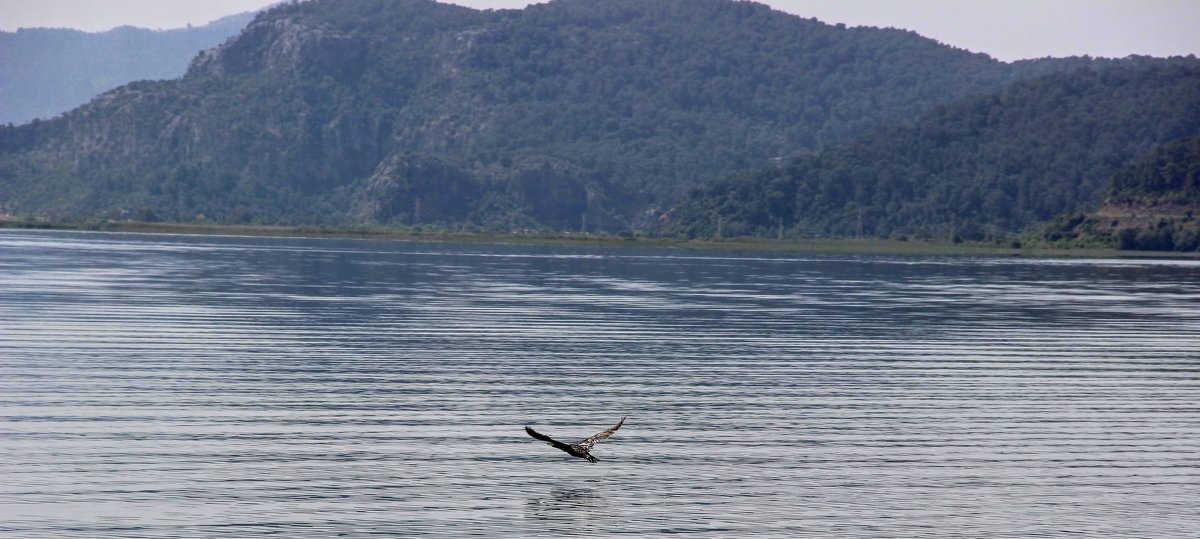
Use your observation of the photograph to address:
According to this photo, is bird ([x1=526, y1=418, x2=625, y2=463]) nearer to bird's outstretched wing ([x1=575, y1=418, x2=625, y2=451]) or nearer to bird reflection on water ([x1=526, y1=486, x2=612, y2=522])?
bird's outstretched wing ([x1=575, y1=418, x2=625, y2=451])

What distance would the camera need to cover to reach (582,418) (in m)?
28.2

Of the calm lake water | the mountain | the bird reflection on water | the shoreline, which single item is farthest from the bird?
the mountain

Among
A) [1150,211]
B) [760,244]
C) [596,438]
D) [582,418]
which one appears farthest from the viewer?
[760,244]

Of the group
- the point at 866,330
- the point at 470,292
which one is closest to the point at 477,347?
the point at 866,330

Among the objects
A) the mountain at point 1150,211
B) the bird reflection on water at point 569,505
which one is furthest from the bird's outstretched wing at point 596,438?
the mountain at point 1150,211

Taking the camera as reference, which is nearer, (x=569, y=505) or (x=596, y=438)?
(x=569, y=505)

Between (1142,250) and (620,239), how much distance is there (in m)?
60.2

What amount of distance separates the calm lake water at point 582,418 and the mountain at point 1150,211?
11851 cm

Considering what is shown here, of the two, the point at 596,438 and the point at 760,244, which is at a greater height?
the point at 596,438

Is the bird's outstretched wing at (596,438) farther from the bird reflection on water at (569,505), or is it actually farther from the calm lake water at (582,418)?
the bird reflection on water at (569,505)

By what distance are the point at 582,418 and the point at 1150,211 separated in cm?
15817

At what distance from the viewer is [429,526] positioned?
64.0 ft

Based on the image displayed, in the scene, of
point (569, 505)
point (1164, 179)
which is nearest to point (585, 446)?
point (569, 505)

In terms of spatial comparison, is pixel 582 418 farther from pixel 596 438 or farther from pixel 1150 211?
pixel 1150 211
